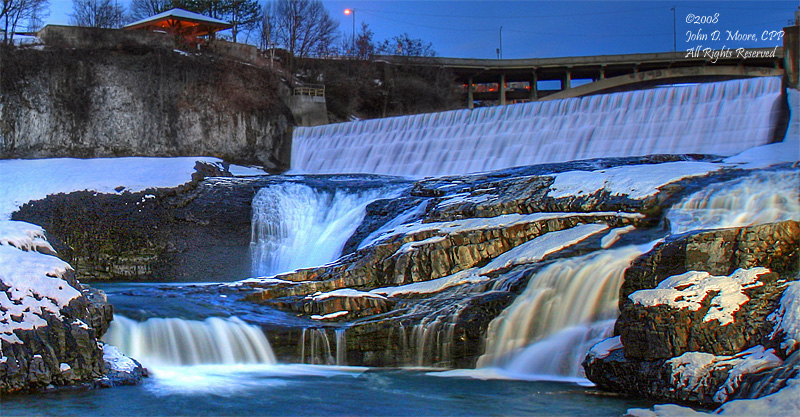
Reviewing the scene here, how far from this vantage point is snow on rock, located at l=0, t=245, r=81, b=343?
995 centimetres

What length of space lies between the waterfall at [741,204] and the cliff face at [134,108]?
68.5 ft

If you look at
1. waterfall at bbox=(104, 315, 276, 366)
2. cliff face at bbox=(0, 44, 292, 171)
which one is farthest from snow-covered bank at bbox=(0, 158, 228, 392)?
cliff face at bbox=(0, 44, 292, 171)

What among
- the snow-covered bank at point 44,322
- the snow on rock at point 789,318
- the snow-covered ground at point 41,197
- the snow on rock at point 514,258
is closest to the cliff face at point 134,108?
the snow-covered ground at point 41,197

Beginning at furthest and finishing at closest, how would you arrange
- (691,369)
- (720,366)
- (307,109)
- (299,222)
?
(307,109) → (299,222) → (691,369) → (720,366)

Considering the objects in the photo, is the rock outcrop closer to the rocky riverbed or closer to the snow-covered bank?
the snow-covered bank

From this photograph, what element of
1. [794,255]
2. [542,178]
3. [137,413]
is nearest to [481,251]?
[542,178]

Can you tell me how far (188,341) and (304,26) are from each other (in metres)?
36.0

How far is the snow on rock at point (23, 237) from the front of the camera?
41.9ft

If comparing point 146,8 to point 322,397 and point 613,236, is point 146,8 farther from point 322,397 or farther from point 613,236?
point 322,397

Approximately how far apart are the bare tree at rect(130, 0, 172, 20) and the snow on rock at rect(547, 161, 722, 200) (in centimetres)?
4043

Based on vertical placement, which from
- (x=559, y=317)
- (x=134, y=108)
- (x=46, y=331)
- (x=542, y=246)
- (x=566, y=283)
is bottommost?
(x=559, y=317)

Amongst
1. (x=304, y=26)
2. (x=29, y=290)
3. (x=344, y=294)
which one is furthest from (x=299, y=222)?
(x=304, y=26)

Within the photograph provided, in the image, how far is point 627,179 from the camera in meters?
14.8

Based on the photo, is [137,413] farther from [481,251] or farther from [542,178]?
[542,178]
